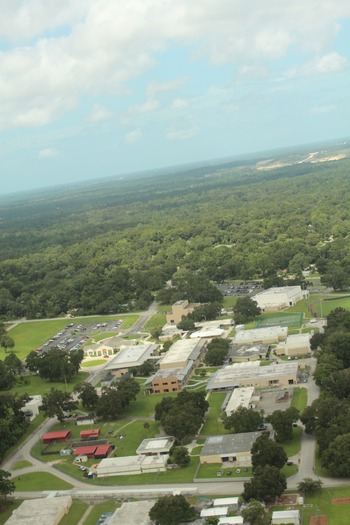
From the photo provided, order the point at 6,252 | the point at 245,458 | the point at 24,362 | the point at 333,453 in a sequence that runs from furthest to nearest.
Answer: the point at 6,252 < the point at 24,362 < the point at 245,458 < the point at 333,453

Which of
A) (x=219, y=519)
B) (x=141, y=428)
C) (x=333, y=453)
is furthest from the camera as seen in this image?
(x=141, y=428)

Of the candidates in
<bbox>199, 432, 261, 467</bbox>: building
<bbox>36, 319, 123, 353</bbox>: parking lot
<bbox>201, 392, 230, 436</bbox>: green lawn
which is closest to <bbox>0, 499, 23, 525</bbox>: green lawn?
<bbox>199, 432, 261, 467</bbox>: building

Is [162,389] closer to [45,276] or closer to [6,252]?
[45,276]

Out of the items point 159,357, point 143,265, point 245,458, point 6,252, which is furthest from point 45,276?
point 245,458

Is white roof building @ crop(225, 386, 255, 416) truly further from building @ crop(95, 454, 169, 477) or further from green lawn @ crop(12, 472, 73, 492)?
green lawn @ crop(12, 472, 73, 492)

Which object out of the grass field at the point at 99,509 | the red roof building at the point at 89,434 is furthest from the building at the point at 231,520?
the red roof building at the point at 89,434

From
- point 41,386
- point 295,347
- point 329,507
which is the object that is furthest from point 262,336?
point 329,507

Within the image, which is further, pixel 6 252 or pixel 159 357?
pixel 6 252
